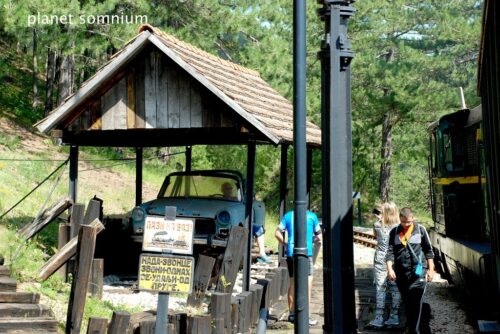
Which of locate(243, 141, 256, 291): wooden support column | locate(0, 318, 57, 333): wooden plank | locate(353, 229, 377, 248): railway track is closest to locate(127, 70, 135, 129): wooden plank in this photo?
locate(243, 141, 256, 291): wooden support column

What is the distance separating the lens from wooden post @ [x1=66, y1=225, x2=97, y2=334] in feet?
29.2

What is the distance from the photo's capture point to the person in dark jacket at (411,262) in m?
10.2

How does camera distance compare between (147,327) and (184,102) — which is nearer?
(147,327)

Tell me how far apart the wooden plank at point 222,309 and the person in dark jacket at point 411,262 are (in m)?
2.28

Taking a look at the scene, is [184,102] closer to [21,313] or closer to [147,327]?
[21,313]

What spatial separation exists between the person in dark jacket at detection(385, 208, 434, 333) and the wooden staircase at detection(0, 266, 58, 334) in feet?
14.3

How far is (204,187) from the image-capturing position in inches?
646

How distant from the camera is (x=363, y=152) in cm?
3662

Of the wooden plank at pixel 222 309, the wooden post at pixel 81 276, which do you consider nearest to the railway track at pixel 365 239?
the wooden plank at pixel 222 309

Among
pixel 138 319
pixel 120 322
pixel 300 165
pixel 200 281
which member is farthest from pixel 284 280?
pixel 300 165

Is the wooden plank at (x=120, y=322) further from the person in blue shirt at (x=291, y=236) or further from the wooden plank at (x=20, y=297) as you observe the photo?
the person in blue shirt at (x=291, y=236)

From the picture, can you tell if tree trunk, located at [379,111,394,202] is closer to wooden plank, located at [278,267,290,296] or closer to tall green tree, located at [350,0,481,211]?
tall green tree, located at [350,0,481,211]

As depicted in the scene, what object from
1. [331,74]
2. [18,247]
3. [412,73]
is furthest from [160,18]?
[331,74]

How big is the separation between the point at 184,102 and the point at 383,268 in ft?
14.6
